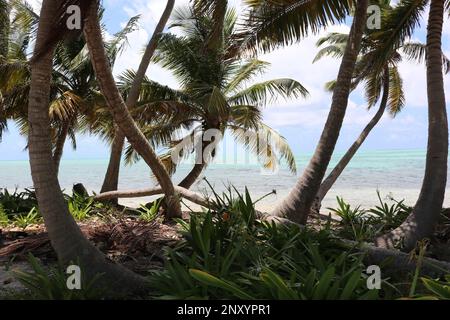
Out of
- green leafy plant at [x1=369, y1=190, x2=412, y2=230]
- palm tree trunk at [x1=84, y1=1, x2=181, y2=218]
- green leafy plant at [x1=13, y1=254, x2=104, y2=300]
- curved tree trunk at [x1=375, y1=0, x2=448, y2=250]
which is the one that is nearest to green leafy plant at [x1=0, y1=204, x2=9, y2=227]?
palm tree trunk at [x1=84, y1=1, x2=181, y2=218]

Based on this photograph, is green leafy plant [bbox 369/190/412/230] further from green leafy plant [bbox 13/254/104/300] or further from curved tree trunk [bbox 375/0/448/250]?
green leafy plant [bbox 13/254/104/300]

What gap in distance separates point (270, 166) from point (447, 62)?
8602 millimetres

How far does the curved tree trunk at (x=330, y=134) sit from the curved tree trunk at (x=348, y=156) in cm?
522

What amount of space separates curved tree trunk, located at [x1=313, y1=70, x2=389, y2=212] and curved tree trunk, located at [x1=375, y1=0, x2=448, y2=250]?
216 inches

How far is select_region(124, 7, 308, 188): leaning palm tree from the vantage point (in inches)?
574

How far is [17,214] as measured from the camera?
10930 millimetres

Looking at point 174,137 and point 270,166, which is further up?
point 174,137

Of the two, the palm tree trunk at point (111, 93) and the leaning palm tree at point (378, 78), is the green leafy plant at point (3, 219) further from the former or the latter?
the leaning palm tree at point (378, 78)

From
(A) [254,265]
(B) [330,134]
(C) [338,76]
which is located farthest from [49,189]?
(C) [338,76]

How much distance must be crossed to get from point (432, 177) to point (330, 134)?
1.75m

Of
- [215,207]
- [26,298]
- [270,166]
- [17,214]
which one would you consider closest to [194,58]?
[270,166]

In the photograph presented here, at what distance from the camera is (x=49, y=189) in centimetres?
494

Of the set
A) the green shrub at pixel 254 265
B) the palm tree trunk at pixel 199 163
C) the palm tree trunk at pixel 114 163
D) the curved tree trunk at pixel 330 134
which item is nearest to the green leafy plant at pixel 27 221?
the palm tree trunk at pixel 114 163
